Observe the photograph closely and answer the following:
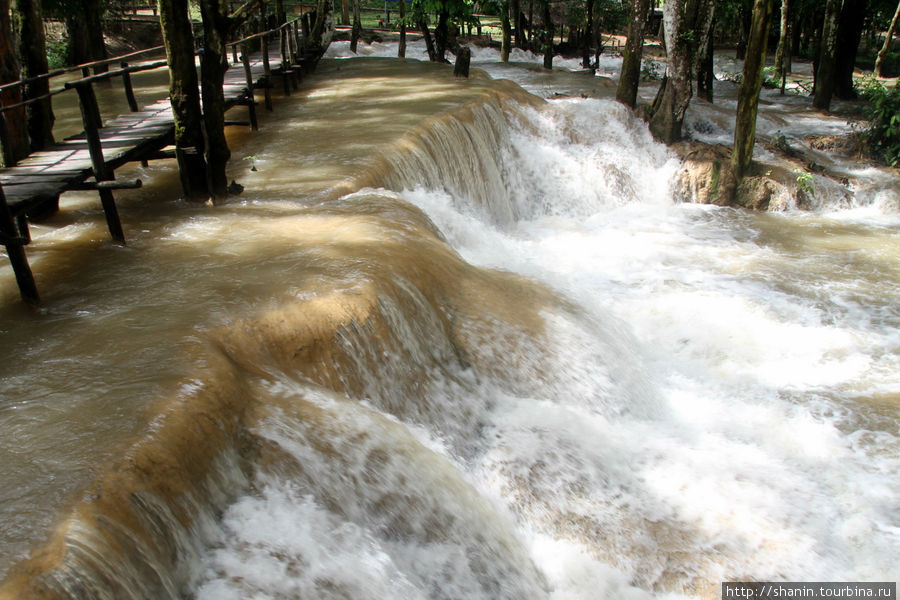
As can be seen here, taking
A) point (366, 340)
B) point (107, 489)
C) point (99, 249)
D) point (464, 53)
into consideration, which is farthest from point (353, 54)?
point (107, 489)

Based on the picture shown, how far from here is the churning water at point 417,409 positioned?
3112mm

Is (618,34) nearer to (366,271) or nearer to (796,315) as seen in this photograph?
(796,315)

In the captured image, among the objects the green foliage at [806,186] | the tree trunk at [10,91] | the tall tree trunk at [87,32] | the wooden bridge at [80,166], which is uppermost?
the tall tree trunk at [87,32]

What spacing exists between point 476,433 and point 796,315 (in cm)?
450

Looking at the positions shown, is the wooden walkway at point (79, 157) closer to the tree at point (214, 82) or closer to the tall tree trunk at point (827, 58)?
the tree at point (214, 82)

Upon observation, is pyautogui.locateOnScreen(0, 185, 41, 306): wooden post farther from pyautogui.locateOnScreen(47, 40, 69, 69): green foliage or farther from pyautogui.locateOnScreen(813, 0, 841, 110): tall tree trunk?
pyautogui.locateOnScreen(47, 40, 69, 69): green foliage

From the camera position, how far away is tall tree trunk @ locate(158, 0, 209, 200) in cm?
671

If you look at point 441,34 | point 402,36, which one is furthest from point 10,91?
point 402,36

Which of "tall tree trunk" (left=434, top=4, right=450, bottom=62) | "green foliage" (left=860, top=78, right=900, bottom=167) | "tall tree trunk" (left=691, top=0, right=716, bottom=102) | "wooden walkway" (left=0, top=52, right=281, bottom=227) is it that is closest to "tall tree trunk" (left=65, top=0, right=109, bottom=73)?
"wooden walkway" (left=0, top=52, right=281, bottom=227)

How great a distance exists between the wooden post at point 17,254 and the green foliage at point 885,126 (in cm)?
1362

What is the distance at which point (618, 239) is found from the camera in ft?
33.9

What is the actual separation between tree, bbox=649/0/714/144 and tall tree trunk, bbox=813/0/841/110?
3711 millimetres

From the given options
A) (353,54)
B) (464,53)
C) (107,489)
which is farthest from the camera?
(353,54)

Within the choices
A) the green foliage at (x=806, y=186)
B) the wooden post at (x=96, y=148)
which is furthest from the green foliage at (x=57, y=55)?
the green foliage at (x=806, y=186)
